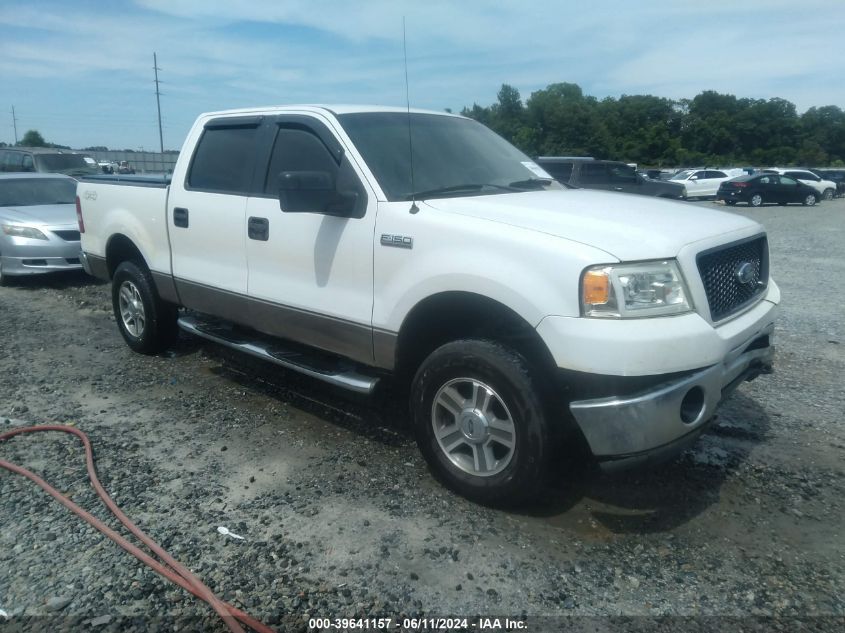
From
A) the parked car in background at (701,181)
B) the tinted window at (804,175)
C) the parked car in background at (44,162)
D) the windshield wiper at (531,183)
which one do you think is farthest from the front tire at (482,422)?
the tinted window at (804,175)

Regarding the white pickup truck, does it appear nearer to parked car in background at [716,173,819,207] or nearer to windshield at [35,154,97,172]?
windshield at [35,154,97,172]

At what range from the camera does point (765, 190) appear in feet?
98.0

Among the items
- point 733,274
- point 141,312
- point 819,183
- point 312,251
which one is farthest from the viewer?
point 819,183

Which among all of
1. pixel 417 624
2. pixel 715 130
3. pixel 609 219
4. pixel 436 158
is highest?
pixel 715 130

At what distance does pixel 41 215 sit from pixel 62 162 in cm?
928

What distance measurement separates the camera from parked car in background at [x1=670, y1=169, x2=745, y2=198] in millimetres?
32562

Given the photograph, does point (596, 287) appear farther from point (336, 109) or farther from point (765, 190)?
point (765, 190)

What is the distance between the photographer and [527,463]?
135 inches

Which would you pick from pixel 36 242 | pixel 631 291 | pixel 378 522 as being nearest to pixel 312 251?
pixel 378 522

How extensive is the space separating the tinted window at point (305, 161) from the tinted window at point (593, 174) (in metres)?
11.8

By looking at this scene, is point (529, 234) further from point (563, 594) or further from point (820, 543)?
point (820, 543)

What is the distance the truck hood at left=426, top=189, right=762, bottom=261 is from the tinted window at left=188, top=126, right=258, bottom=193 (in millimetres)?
1715

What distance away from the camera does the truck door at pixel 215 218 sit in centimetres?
493

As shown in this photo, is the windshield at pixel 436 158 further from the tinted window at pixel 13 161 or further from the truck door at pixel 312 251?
the tinted window at pixel 13 161
